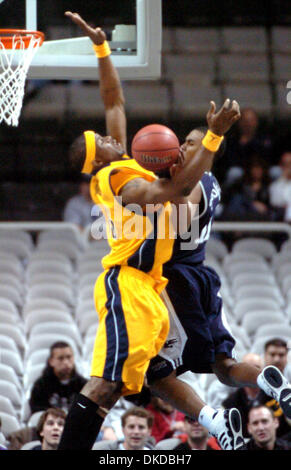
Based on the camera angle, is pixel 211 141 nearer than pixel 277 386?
Yes

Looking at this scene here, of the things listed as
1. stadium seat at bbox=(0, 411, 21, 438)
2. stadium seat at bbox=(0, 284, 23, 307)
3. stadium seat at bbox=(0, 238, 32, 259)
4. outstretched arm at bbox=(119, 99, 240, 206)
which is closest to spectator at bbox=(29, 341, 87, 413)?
stadium seat at bbox=(0, 411, 21, 438)

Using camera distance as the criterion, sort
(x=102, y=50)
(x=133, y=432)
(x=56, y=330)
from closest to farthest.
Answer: (x=102, y=50) → (x=133, y=432) → (x=56, y=330)

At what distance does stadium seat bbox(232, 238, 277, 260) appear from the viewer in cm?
1226

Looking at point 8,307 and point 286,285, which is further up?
point 286,285

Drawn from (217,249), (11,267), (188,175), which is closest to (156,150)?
(188,175)

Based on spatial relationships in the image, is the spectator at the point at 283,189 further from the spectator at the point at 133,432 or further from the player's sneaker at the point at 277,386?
the player's sneaker at the point at 277,386

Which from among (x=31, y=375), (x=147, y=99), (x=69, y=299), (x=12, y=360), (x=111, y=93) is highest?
(x=147, y=99)

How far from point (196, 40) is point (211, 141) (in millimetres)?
9873

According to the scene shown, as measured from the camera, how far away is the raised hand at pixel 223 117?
5.98 m

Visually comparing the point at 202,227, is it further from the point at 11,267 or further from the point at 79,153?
the point at 11,267

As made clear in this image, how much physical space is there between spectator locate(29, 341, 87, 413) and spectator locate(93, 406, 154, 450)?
0.87m

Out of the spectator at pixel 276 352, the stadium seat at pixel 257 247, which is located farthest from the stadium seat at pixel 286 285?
the spectator at pixel 276 352

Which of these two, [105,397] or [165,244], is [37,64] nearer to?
[165,244]

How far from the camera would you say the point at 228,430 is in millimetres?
6262
